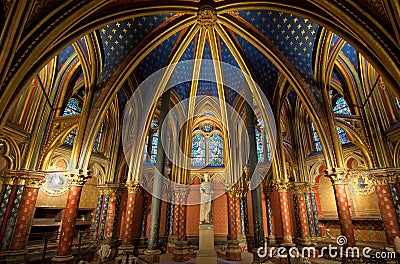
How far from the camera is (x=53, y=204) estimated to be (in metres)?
14.0

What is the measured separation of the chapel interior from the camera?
6.15 metres

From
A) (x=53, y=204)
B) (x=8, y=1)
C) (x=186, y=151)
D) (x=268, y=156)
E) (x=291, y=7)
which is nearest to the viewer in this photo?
(x=8, y=1)

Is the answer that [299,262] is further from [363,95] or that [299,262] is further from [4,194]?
[4,194]

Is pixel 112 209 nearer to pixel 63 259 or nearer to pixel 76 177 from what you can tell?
pixel 76 177

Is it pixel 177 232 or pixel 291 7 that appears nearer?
pixel 291 7

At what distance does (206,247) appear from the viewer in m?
10.1

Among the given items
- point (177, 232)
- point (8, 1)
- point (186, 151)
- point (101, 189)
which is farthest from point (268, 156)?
point (8, 1)

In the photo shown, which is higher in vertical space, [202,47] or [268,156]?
[202,47]

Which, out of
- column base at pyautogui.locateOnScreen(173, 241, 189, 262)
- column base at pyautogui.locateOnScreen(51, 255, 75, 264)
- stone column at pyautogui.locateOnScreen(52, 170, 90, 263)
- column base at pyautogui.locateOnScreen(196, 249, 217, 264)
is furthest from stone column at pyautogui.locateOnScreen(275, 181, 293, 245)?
stone column at pyautogui.locateOnScreen(52, 170, 90, 263)

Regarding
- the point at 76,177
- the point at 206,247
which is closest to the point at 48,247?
the point at 76,177

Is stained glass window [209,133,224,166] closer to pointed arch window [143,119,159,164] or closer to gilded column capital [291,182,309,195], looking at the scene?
pointed arch window [143,119,159,164]

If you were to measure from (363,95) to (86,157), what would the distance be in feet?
44.6

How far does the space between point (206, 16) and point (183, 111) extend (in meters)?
7.61

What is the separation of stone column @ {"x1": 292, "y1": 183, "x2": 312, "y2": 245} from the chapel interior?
62mm
